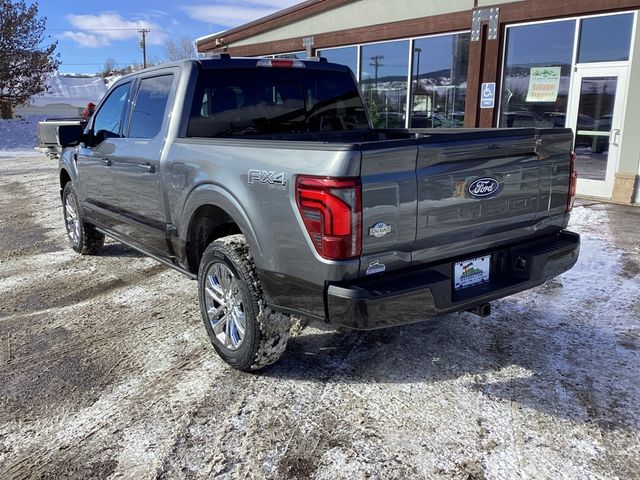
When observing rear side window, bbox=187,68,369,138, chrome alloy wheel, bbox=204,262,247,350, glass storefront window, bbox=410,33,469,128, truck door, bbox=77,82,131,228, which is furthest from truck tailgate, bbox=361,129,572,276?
glass storefront window, bbox=410,33,469,128

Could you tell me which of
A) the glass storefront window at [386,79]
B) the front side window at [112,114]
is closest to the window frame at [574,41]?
the glass storefront window at [386,79]

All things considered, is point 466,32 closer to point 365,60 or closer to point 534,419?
point 365,60

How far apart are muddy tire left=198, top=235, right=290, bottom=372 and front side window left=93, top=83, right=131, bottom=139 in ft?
6.58

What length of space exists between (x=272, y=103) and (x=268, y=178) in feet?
4.87

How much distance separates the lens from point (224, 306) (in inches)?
140

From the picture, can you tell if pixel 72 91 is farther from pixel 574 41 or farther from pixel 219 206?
pixel 219 206

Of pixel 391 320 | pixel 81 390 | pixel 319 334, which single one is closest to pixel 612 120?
pixel 319 334

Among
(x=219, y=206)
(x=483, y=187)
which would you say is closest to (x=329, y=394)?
(x=219, y=206)

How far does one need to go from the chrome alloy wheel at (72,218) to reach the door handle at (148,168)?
2.28 m

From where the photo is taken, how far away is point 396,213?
2709mm

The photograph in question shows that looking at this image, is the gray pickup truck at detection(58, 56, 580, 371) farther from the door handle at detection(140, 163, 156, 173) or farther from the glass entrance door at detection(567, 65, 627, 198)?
the glass entrance door at detection(567, 65, 627, 198)

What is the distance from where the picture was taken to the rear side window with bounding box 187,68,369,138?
3.95 meters

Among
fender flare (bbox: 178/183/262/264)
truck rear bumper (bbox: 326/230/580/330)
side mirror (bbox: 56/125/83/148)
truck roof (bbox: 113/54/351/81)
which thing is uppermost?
truck roof (bbox: 113/54/351/81)

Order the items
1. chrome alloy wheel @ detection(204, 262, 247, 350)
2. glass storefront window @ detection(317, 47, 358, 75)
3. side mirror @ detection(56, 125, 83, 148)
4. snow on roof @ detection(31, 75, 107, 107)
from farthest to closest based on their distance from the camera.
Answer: snow on roof @ detection(31, 75, 107, 107)
glass storefront window @ detection(317, 47, 358, 75)
side mirror @ detection(56, 125, 83, 148)
chrome alloy wheel @ detection(204, 262, 247, 350)
